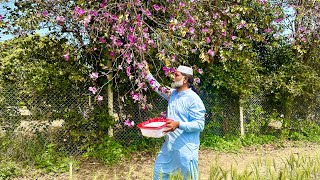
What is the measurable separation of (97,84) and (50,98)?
86cm

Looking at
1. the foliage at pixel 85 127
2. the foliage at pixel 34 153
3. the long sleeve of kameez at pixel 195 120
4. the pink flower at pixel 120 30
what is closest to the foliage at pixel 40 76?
the foliage at pixel 85 127

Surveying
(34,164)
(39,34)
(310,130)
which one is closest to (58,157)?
(34,164)

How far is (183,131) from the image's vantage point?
332cm

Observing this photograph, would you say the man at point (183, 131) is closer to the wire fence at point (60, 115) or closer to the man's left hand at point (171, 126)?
the man's left hand at point (171, 126)

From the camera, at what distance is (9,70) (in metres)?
5.70

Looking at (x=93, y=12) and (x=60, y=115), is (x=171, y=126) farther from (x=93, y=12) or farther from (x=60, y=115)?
(x=60, y=115)

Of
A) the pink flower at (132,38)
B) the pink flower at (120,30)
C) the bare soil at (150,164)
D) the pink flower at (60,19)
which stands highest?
the pink flower at (60,19)

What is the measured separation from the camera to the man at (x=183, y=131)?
324 cm

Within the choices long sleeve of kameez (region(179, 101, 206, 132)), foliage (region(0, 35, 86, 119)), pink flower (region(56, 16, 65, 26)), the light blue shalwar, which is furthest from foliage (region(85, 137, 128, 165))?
long sleeve of kameez (region(179, 101, 206, 132))

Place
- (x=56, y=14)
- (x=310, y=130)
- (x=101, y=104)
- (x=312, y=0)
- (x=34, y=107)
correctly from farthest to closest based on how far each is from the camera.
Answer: (x=310, y=130)
(x=312, y=0)
(x=101, y=104)
(x=34, y=107)
(x=56, y=14)

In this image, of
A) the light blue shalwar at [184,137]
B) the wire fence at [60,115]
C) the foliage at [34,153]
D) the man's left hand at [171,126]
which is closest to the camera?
the man's left hand at [171,126]

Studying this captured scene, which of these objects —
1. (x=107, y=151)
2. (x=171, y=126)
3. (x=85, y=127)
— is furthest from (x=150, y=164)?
(x=171, y=126)

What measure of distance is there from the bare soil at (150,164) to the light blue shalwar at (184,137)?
30.5 inches

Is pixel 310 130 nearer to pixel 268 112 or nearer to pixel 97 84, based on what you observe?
pixel 268 112
